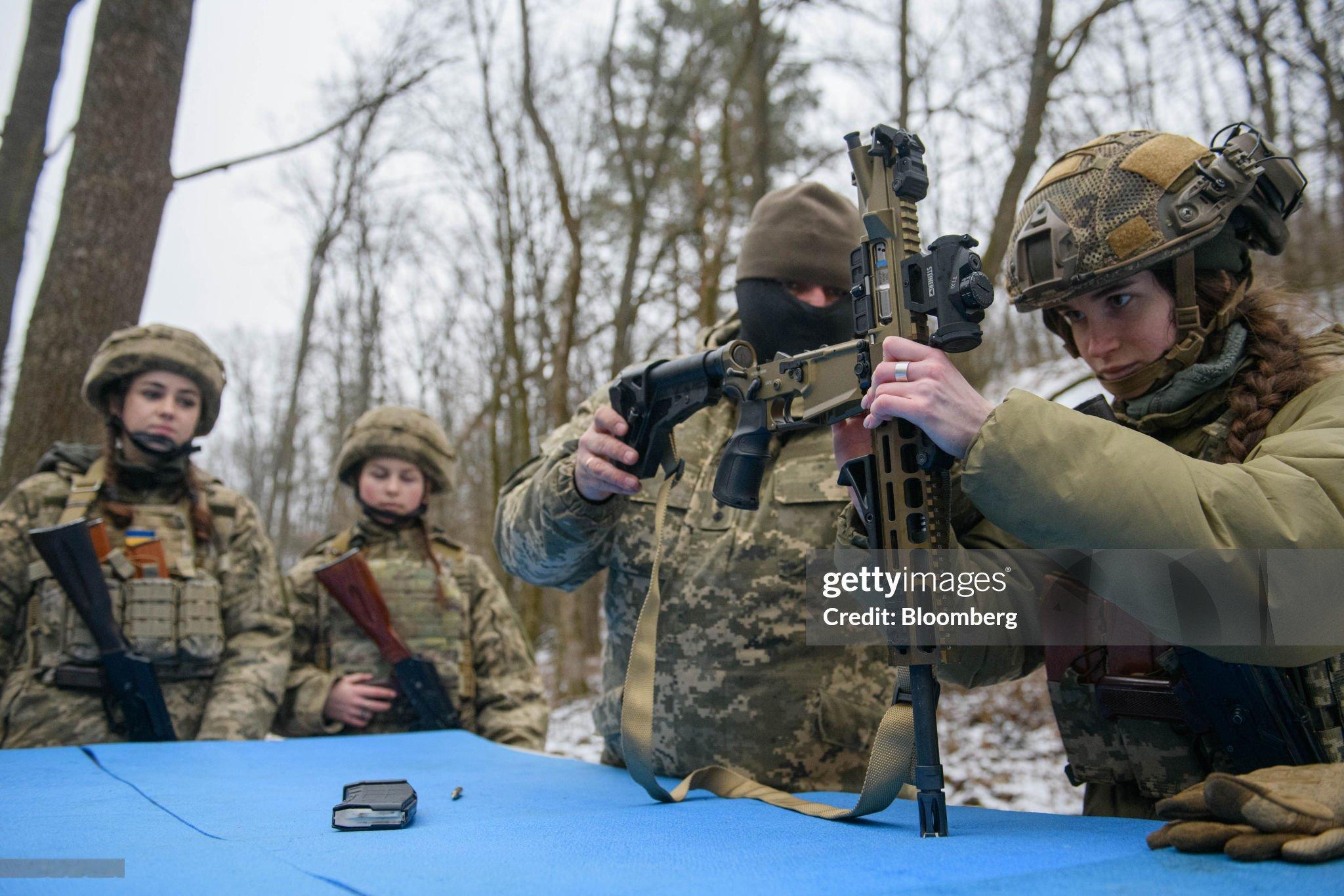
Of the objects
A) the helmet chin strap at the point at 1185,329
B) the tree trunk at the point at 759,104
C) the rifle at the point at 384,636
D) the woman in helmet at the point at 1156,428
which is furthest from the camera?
the tree trunk at the point at 759,104

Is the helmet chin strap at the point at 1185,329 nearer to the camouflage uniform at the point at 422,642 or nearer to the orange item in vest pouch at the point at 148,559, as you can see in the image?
the camouflage uniform at the point at 422,642

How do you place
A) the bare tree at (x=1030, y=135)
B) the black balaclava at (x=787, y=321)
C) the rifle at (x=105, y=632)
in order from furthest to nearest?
the bare tree at (x=1030, y=135)
the rifle at (x=105, y=632)
the black balaclava at (x=787, y=321)

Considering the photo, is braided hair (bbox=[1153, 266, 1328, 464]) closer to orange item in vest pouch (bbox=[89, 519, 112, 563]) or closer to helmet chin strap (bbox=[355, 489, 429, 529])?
helmet chin strap (bbox=[355, 489, 429, 529])

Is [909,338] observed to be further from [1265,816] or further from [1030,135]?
[1030,135]

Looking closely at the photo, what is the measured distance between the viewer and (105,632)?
361cm

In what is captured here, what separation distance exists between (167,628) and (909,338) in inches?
133

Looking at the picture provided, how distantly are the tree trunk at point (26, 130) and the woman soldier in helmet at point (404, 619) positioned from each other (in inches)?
85.0

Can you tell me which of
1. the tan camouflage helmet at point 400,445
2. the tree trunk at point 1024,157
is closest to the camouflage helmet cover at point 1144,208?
the tan camouflage helmet at point 400,445

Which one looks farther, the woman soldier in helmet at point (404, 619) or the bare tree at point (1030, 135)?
the bare tree at point (1030, 135)

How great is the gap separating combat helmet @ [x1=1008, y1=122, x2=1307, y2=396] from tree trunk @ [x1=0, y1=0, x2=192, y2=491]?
4549mm

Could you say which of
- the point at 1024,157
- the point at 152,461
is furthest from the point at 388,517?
the point at 1024,157

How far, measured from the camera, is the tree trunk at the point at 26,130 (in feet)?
16.7

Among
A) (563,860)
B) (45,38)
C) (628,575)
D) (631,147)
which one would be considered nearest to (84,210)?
(45,38)

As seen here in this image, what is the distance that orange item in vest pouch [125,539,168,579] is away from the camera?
3.87 metres
